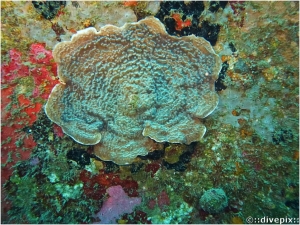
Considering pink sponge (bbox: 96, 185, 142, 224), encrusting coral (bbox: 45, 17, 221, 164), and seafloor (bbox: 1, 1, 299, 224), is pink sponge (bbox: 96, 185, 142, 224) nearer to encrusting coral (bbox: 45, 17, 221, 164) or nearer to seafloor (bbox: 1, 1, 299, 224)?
seafloor (bbox: 1, 1, 299, 224)

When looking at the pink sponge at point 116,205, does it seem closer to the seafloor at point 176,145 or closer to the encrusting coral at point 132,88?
the seafloor at point 176,145

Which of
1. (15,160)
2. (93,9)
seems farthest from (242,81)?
(15,160)

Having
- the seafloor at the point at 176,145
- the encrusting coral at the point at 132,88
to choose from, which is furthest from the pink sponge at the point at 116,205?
the encrusting coral at the point at 132,88

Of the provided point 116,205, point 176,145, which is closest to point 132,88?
point 176,145

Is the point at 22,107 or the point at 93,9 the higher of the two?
the point at 93,9

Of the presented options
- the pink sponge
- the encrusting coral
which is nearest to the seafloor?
the pink sponge

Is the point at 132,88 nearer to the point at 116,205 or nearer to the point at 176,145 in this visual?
the point at 176,145

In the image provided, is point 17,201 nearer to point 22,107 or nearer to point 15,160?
point 15,160
